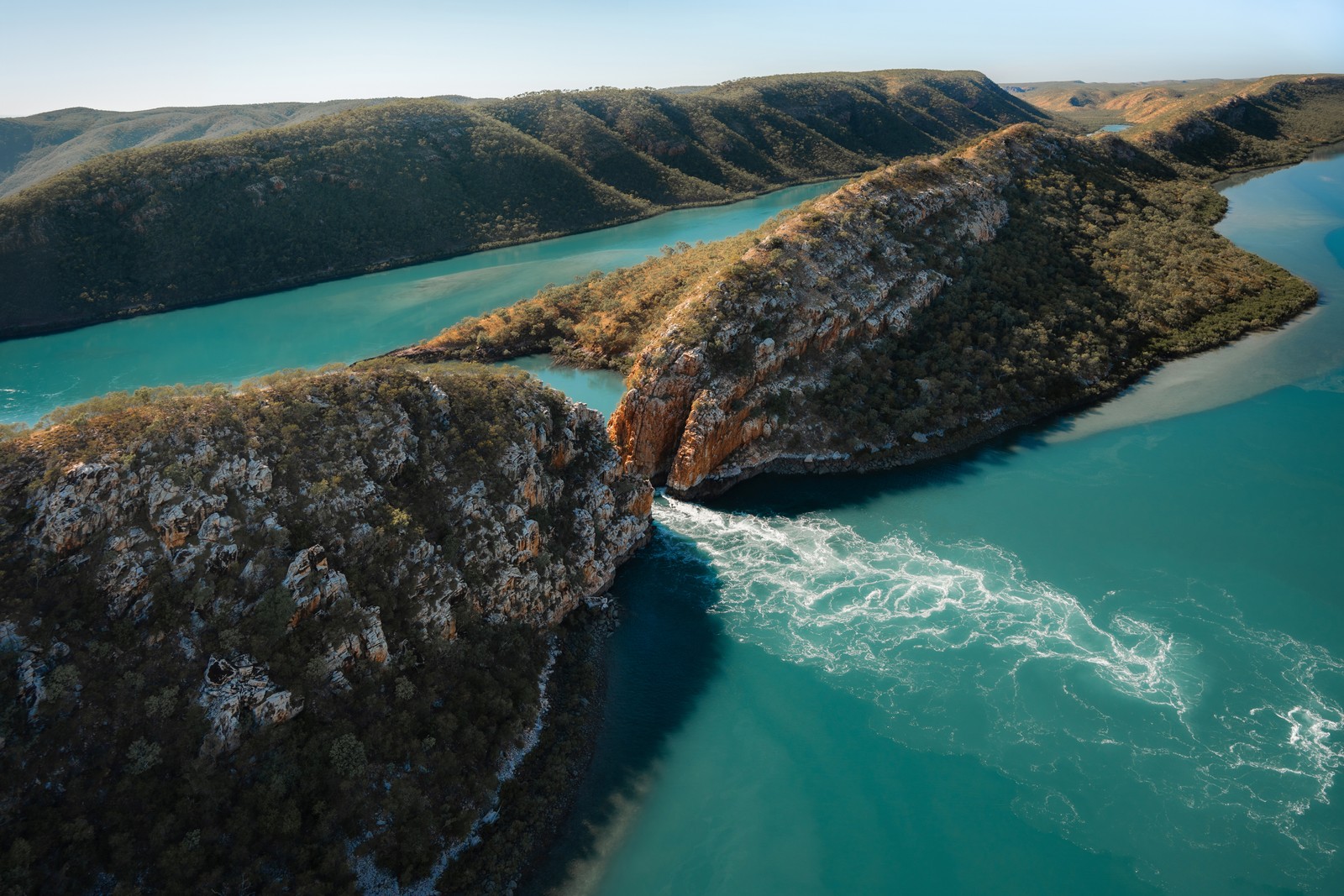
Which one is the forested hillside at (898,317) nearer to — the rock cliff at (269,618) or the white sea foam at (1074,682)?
the white sea foam at (1074,682)

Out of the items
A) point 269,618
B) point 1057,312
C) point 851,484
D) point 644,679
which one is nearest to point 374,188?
point 851,484

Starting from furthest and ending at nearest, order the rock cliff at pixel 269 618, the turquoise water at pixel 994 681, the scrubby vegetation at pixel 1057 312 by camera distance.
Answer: the scrubby vegetation at pixel 1057 312 → the turquoise water at pixel 994 681 → the rock cliff at pixel 269 618

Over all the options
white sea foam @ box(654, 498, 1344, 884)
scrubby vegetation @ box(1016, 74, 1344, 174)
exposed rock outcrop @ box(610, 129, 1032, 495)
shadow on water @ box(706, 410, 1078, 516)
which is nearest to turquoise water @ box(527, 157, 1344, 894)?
white sea foam @ box(654, 498, 1344, 884)

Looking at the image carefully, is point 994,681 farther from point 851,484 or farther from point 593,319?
point 593,319

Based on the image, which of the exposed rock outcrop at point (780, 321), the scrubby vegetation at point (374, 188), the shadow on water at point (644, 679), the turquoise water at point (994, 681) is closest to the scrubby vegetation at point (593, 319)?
the exposed rock outcrop at point (780, 321)

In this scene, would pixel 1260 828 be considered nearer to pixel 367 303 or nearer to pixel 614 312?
pixel 614 312

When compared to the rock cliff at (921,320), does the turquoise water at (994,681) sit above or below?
below
